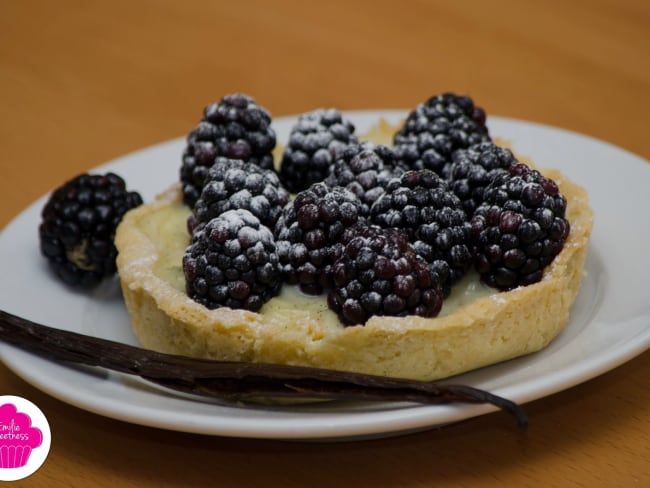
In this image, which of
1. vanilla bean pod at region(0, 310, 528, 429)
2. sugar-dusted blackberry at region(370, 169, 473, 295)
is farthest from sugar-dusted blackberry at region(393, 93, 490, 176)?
vanilla bean pod at region(0, 310, 528, 429)

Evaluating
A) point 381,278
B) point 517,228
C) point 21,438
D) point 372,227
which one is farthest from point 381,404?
point 21,438

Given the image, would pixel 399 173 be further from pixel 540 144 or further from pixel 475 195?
pixel 540 144

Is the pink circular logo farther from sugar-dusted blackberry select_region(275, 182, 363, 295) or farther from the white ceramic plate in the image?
sugar-dusted blackberry select_region(275, 182, 363, 295)

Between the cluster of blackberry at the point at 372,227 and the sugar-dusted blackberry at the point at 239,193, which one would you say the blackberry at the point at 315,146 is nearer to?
the cluster of blackberry at the point at 372,227

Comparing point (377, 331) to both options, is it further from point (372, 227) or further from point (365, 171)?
point (365, 171)

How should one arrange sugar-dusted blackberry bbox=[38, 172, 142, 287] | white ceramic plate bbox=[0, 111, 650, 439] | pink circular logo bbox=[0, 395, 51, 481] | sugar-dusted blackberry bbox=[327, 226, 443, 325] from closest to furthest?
white ceramic plate bbox=[0, 111, 650, 439] → sugar-dusted blackberry bbox=[327, 226, 443, 325] → pink circular logo bbox=[0, 395, 51, 481] → sugar-dusted blackberry bbox=[38, 172, 142, 287]
